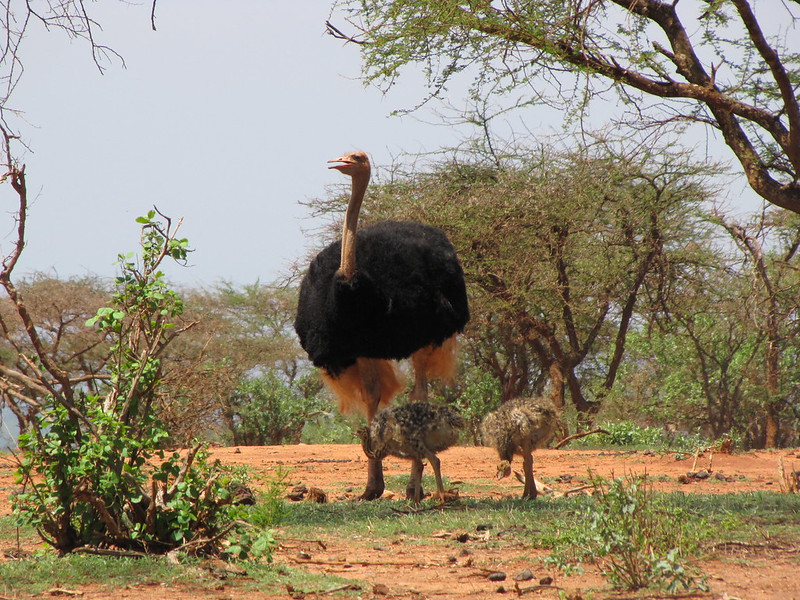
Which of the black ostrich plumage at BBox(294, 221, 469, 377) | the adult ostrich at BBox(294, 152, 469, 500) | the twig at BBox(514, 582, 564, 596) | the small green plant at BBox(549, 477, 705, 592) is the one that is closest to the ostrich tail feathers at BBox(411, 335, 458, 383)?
the adult ostrich at BBox(294, 152, 469, 500)

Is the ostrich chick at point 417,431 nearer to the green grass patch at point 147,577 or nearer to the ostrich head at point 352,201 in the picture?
the ostrich head at point 352,201

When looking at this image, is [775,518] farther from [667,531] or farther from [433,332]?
[433,332]

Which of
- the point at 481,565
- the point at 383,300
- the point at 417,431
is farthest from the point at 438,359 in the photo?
the point at 481,565

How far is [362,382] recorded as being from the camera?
8430 millimetres

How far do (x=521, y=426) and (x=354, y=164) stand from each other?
2.54m

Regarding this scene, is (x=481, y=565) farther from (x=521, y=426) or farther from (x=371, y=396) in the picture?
(x=371, y=396)

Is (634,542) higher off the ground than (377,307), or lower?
lower

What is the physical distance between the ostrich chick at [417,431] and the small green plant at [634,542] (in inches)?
95.0

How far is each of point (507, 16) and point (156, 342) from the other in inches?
157

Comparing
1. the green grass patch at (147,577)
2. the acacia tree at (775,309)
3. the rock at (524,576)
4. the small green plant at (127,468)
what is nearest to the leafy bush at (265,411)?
the acacia tree at (775,309)

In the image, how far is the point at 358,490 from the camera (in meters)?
9.29

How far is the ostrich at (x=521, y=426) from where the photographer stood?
745 cm

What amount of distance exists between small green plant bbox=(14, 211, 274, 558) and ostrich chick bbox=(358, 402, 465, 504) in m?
2.15

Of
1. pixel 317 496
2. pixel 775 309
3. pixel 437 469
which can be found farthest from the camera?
pixel 775 309
